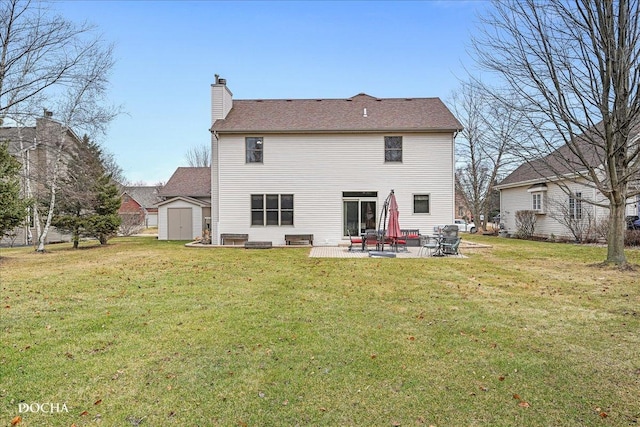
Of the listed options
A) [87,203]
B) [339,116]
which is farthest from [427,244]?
[87,203]

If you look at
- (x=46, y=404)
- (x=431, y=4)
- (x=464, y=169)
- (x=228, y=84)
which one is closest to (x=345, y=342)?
(x=46, y=404)

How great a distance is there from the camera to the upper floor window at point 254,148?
18.2 m

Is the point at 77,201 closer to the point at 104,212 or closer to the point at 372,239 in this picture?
the point at 104,212

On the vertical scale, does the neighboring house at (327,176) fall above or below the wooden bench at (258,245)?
above

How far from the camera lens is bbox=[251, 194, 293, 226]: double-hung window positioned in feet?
59.5

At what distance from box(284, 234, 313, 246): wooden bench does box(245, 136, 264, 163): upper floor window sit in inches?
159

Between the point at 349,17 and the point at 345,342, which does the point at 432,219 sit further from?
the point at 345,342

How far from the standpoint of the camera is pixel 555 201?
1986 cm

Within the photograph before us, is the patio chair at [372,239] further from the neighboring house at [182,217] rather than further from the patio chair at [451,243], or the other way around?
the neighboring house at [182,217]

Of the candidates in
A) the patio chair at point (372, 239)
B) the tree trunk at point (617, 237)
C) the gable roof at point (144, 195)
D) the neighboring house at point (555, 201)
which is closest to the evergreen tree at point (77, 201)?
the patio chair at point (372, 239)

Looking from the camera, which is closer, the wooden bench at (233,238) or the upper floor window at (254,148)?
the wooden bench at (233,238)

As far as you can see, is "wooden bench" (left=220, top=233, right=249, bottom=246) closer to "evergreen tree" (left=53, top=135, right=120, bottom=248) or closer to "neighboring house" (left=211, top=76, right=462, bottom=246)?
"neighboring house" (left=211, top=76, right=462, bottom=246)

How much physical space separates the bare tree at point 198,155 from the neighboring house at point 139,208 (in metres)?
6.91

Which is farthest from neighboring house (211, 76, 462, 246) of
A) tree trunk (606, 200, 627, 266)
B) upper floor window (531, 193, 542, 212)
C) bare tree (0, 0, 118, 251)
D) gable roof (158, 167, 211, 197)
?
gable roof (158, 167, 211, 197)
